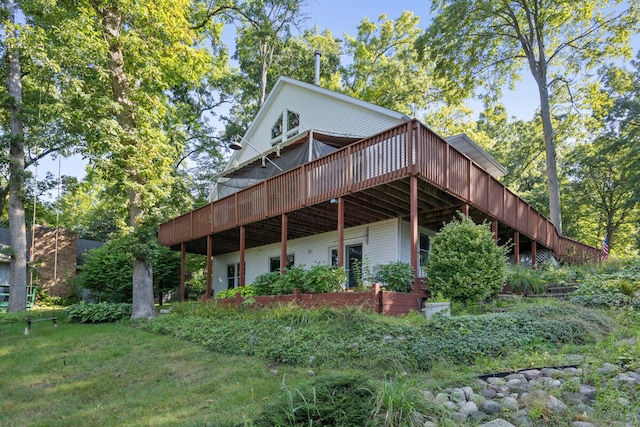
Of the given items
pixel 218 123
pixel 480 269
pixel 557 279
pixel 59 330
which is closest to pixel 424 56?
pixel 218 123

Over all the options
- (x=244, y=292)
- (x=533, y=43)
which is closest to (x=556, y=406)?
(x=244, y=292)

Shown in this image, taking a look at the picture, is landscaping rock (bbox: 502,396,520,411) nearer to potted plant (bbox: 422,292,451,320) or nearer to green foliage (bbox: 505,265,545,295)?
potted plant (bbox: 422,292,451,320)

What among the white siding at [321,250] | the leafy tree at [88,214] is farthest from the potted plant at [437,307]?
the leafy tree at [88,214]

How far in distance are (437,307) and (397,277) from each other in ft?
3.31

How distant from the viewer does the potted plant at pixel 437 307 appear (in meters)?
7.26

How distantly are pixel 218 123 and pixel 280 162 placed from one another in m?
14.3

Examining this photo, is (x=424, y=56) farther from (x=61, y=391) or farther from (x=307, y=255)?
(x=61, y=391)

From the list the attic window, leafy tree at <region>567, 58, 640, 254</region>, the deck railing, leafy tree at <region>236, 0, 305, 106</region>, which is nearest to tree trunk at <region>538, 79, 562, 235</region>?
the deck railing

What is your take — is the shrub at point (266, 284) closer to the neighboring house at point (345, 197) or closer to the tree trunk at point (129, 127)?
the neighboring house at point (345, 197)

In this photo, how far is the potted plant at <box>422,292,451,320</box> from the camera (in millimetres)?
7259

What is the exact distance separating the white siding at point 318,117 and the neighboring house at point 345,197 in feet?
0.14

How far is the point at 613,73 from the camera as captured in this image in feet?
75.5

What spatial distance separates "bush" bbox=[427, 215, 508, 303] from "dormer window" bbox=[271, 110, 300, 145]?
377 inches

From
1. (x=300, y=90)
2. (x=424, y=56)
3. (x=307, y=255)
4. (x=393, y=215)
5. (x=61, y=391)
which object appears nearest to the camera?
(x=61, y=391)
